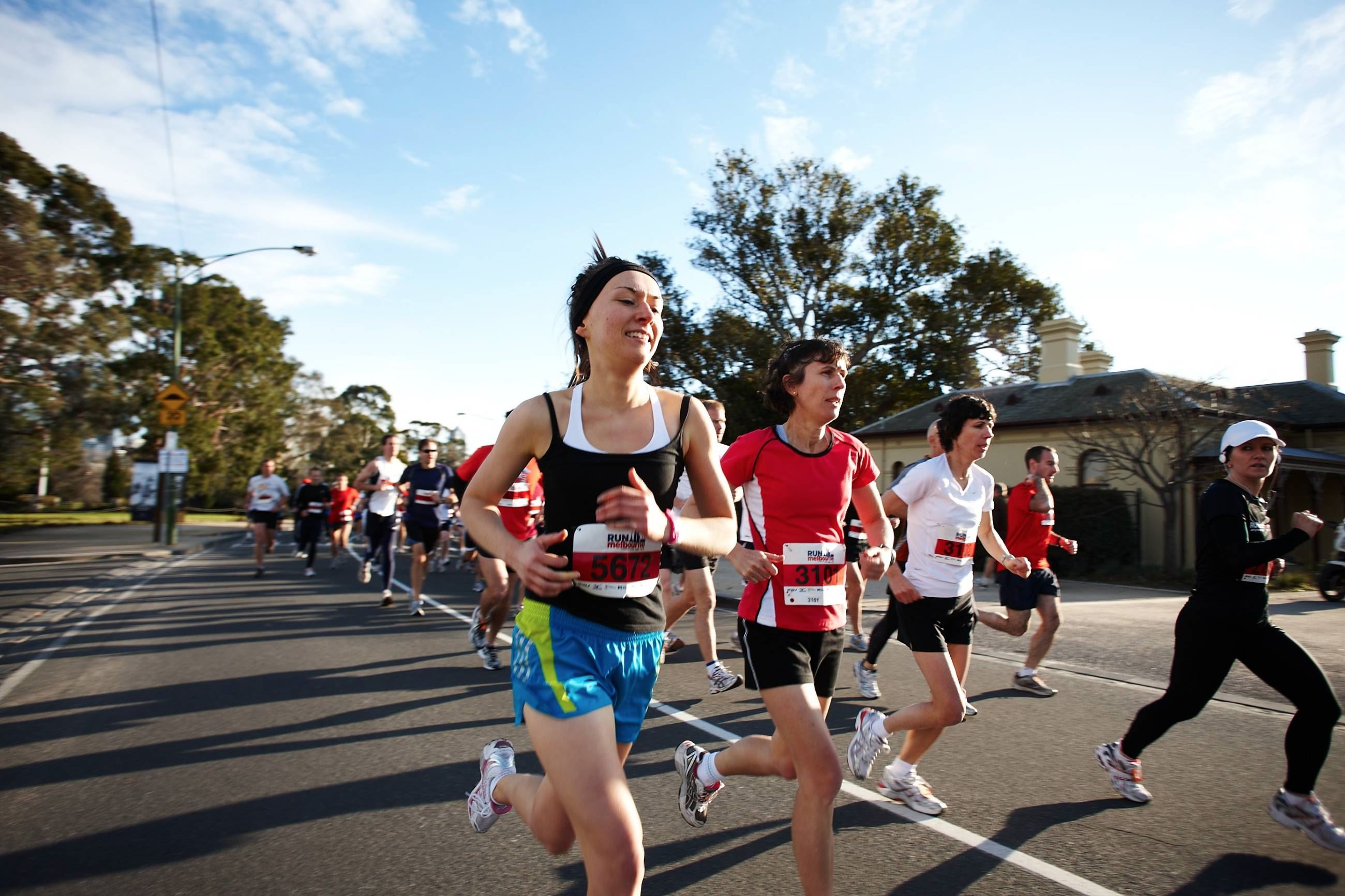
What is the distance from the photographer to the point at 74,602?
12594 mm

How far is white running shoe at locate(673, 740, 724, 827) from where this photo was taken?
3631 millimetres

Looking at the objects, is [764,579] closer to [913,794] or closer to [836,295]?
[913,794]

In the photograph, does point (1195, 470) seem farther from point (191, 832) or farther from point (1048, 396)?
point (191, 832)

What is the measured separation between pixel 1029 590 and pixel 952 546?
9.78 feet

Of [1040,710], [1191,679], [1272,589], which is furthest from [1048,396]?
[1191,679]

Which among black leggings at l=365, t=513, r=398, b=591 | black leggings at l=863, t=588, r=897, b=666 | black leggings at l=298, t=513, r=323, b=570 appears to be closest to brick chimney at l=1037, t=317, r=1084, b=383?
black leggings at l=298, t=513, r=323, b=570

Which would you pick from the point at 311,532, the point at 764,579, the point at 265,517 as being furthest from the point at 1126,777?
the point at 311,532

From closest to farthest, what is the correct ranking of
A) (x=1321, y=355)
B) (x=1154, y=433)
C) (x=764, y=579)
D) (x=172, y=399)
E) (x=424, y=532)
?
(x=764, y=579), (x=424, y=532), (x=1154, y=433), (x=172, y=399), (x=1321, y=355)

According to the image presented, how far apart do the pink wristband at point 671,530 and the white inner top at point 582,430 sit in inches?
10.0

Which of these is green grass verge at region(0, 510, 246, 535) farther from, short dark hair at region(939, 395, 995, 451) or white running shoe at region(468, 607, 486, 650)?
short dark hair at region(939, 395, 995, 451)

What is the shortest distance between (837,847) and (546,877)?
124cm

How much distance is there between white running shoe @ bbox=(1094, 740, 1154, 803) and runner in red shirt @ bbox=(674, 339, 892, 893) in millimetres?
1751

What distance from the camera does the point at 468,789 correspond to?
457 centimetres

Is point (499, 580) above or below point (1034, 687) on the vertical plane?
above
